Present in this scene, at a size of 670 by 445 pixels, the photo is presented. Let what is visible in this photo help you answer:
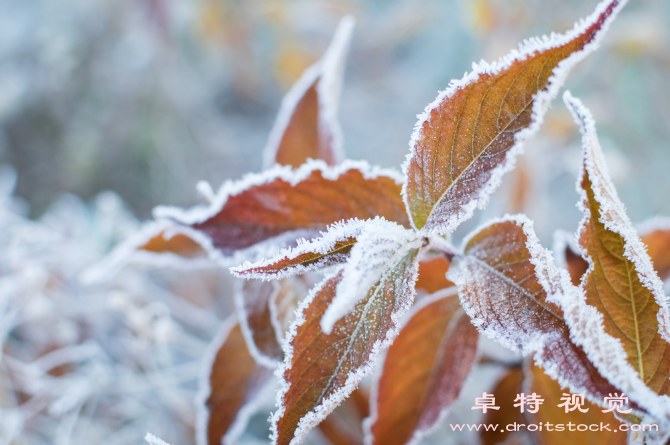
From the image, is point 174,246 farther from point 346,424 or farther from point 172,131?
point 172,131

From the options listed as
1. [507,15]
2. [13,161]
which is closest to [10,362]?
[13,161]

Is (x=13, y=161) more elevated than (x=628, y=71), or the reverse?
(x=13, y=161)

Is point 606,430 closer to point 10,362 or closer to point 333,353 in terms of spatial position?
point 333,353

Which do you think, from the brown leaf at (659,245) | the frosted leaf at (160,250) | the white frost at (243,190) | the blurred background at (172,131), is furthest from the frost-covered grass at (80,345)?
the brown leaf at (659,245)

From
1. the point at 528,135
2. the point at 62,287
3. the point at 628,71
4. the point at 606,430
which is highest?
the point at 628,71

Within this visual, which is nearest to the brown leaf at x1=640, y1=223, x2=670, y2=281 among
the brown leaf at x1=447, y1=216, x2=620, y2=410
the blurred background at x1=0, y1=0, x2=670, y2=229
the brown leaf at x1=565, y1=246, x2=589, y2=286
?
the brown leaf at x1=565, y1=246, x2=589, y2=286

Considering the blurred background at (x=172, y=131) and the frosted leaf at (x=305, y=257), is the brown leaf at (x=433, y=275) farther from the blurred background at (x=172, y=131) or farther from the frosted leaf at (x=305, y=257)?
the blurred background at (x=172, y=131)
